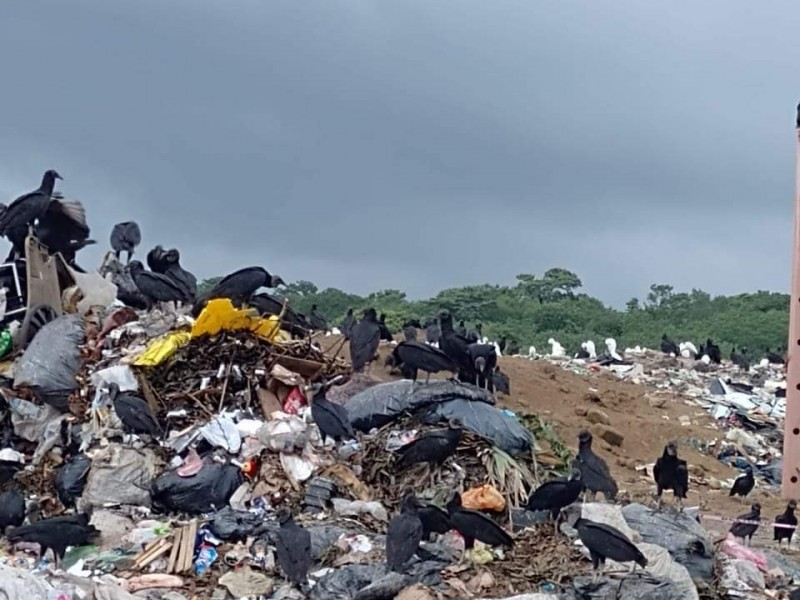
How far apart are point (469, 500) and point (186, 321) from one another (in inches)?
146

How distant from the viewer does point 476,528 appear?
306 inches

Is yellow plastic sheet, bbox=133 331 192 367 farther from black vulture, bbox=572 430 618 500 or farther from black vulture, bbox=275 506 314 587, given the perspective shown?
black vulture, bbox=572 430 618 500

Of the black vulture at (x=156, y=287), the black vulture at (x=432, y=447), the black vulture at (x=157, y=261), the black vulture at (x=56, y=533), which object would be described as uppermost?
the black vulture at (x=157, y=261)

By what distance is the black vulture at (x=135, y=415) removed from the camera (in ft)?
31.6

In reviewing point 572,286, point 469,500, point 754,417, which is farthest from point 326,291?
point 469,500

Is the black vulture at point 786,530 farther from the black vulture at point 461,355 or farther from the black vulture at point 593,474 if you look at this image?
the black vulture at point 461,355

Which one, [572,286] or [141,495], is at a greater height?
[572,286]

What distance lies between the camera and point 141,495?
9312 mm

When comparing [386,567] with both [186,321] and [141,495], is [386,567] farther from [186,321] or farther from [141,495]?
[186,321]

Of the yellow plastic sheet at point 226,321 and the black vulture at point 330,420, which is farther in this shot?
the yellow plastic sheet at point 226,321

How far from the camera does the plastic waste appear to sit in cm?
1088

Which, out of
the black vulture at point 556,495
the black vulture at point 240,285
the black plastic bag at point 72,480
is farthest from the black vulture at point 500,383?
the black plastic bag at point 72,480

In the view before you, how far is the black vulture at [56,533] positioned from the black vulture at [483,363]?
170 inches

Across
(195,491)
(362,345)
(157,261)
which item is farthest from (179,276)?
(195,491)
